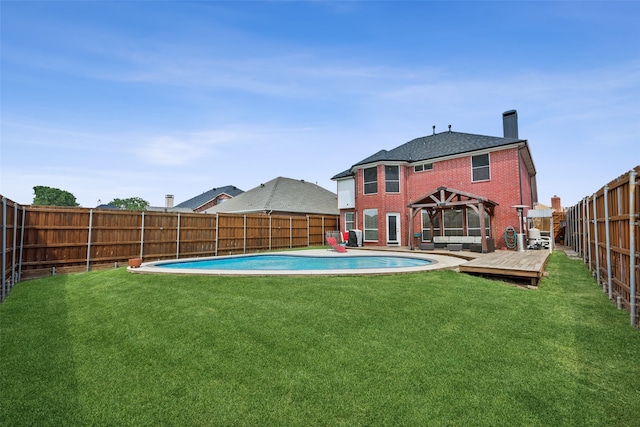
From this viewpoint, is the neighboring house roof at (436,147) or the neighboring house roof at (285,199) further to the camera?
the neighboring house roof at (285,199)

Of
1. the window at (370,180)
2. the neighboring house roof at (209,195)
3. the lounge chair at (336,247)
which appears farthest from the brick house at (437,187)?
the neighboring house roof at (209,195)

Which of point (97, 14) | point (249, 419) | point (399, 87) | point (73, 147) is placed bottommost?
point (249, 419)

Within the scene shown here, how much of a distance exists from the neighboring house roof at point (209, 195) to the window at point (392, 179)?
28.6 meters

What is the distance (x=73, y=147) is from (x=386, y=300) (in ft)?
70.5

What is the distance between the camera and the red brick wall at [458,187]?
16094mm

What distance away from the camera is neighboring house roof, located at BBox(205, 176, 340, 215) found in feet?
89.6

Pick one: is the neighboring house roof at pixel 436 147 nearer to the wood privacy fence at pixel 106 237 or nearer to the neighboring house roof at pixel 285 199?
the neighboring house roof at pixel 285 199

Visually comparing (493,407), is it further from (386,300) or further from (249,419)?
(386,300)

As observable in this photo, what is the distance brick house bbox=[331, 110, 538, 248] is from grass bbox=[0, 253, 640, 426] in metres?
10.7

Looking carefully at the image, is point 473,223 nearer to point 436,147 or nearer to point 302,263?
point 436,147

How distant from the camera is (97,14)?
10016 millimetres

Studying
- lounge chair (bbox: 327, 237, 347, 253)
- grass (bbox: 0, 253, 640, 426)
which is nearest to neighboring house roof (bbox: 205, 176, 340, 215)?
lounge chair (bbox: 327, 237, 347, 253)

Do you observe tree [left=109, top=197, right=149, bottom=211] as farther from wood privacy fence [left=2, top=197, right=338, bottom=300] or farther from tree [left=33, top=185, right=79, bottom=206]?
wood privacy fence [left=2, top=197, right=338, bottom=300]

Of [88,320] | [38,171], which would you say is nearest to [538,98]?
[88,320]
